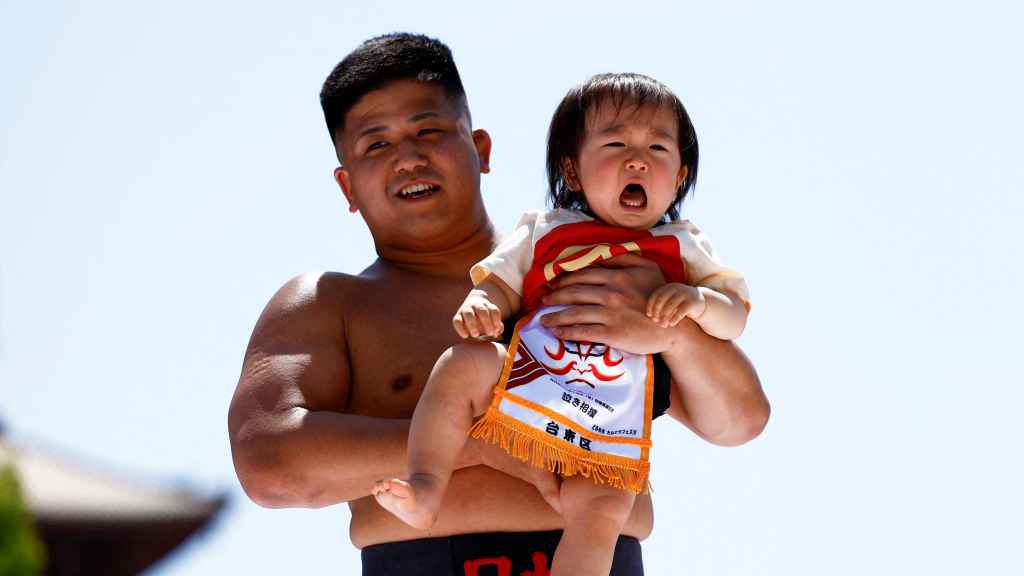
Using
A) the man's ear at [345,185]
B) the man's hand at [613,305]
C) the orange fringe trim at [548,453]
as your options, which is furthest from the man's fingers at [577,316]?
the man's ear at [345,185]

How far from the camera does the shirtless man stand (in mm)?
2826

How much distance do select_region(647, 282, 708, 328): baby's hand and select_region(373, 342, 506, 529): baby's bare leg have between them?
11.5 inches

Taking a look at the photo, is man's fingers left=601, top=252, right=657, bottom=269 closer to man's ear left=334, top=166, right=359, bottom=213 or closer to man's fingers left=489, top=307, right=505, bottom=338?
man's fingers left=489, top=307, right=505, bottom=338

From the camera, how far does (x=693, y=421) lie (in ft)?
10.0

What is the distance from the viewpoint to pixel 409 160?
10.6ft

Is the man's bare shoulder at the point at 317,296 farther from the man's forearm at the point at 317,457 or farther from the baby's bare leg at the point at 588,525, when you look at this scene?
the baby's bare leg at the point at 588,525

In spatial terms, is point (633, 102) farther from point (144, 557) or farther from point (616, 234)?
point (144, 557)

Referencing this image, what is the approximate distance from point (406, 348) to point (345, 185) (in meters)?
0.54

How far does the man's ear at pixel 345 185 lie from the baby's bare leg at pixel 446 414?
0.86m

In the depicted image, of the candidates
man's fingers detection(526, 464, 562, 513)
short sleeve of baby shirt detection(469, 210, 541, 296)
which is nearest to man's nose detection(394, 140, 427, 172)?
short sleeve of baby shirt detection(469, 210, 541, 296)

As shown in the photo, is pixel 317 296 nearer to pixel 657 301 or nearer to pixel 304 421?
pixel 304 421

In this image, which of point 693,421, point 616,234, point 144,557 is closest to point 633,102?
point 616,234

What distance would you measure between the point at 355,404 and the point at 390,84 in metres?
0.75

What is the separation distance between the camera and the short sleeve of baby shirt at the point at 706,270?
9.37ft
